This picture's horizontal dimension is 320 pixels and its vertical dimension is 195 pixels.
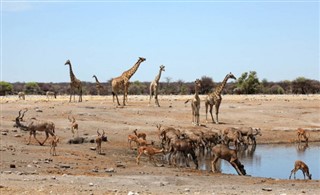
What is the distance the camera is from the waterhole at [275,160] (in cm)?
2101

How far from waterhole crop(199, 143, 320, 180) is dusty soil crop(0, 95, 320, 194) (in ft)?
5.67

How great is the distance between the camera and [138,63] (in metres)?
39.4

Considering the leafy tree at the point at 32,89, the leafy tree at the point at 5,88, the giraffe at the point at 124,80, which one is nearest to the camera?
the giraffe at the point at 124,80

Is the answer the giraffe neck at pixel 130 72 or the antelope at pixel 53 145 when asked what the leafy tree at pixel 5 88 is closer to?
the giraffe neck at pixel 130 72

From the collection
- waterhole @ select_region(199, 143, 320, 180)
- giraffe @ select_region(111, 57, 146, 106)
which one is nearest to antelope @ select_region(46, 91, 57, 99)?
giraffe @ select_region(111, 57, 146, 106)

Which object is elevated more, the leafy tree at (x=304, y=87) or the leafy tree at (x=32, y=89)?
the leafy tree at (x=304, y=87)

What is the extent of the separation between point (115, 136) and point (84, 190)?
1458 cm

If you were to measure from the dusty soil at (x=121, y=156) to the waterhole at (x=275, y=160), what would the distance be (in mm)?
Result: 1727

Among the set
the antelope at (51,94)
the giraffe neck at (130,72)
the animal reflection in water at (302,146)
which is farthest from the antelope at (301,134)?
the antelope at (51,94)

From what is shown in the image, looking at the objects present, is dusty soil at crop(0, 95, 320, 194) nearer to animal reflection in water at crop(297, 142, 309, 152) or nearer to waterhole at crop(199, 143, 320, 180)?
animal reflection in water at crop(297, 142, 309, 152)

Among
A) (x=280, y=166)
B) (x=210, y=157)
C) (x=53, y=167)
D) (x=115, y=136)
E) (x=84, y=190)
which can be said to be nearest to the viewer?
(x=84, y=190)

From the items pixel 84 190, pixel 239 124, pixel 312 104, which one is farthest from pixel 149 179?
pixel 312 104

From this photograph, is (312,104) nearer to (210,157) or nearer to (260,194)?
(210,157)

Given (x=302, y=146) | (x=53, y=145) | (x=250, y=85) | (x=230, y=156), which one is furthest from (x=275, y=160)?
(x=250, y=85)
